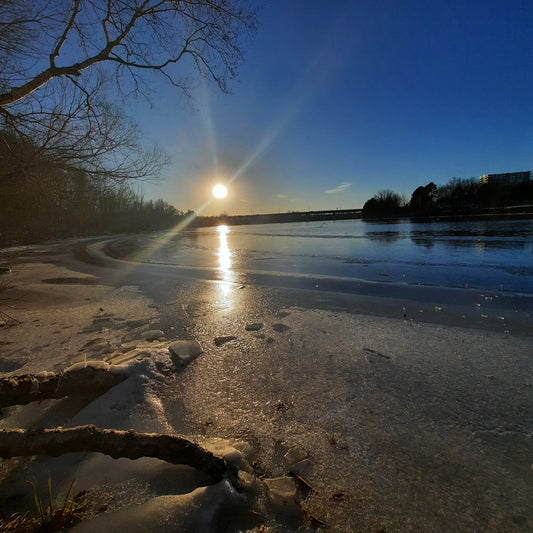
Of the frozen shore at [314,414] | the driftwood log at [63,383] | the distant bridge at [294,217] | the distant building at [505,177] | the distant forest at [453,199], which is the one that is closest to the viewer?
the frozen shore at [314,414]

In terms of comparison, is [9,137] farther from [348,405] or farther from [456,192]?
[456,192]

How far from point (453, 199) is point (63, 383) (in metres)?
91.5

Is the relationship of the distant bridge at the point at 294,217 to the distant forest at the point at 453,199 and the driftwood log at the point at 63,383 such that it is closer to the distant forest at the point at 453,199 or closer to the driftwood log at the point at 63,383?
the distant forest at the point at 453,199

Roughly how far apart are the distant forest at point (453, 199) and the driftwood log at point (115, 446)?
74.7 meters

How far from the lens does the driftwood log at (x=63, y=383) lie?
1.56 m

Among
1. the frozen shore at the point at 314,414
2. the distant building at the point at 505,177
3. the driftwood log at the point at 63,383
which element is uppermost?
the distant building at the point at 505,177

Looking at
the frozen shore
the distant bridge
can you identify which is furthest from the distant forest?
the frozen shore

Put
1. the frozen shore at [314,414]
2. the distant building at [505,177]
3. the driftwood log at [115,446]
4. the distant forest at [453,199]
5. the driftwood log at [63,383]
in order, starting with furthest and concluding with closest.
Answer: the distant building at [505,177] < the distant forest at [453,199] < the driftwood log at [63,383] < the driftwood log at [115,446] < the frozen shore at [314,414]

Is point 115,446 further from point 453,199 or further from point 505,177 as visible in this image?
point 505,177

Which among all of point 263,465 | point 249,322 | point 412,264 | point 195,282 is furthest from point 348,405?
point 412,264

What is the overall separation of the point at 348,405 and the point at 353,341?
1.03 meters

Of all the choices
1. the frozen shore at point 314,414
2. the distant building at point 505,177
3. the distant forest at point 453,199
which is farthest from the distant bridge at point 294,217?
the frozen shore at point 314,414

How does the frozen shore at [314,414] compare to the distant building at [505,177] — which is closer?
the frozen shore at [314,414]

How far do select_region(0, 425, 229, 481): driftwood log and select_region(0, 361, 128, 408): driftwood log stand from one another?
0.49 metres
